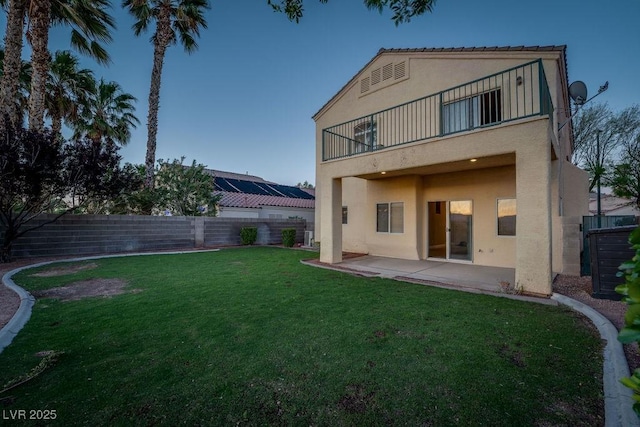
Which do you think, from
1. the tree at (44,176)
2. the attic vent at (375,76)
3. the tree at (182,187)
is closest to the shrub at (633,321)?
the tree at (44,176)

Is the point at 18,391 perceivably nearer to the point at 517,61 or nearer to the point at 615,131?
the point at 517,61

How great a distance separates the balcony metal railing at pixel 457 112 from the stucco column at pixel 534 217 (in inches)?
60.6

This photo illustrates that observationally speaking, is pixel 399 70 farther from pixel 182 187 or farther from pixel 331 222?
pixel 182 187

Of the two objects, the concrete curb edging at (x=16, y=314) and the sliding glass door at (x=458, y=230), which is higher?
the sliding glass door at (x=458, y=230)

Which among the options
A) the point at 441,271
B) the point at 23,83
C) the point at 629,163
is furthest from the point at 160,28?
the point at 629,163

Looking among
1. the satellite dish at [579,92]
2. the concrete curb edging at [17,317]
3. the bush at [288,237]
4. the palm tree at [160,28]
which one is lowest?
the concrete curb edging at [17,317]

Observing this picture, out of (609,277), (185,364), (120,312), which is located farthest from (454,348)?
(120,312)

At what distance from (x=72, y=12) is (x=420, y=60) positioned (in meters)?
13.6

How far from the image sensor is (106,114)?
52.7 feet

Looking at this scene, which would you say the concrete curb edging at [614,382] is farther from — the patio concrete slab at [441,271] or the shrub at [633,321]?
the patio concrete slab at [441,271]

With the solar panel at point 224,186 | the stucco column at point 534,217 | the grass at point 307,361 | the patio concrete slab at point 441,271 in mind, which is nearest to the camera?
the grass at point 307,361

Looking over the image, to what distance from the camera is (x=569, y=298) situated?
5.49m

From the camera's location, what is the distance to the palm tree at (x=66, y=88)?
1359 cm

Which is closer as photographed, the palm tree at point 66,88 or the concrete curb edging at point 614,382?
the concrete curb edging at point 614,382
